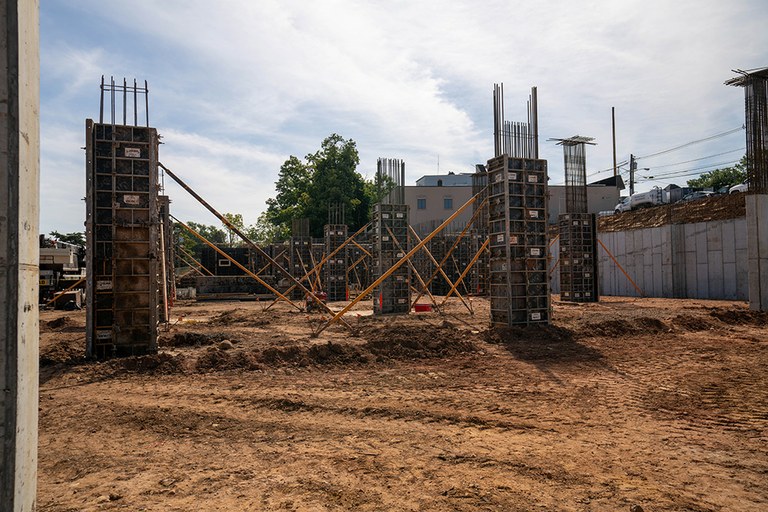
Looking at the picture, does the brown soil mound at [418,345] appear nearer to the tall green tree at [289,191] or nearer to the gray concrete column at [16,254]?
the gray concrete column at [16,254]

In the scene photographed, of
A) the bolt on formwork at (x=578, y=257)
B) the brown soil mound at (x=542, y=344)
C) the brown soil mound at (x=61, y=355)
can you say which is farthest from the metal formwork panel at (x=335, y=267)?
the brown soil mound at (x=61, y=355)

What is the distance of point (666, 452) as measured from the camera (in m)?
4.77

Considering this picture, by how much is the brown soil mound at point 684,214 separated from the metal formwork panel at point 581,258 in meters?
6.19

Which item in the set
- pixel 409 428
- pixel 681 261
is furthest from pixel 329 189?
pixel 409 428

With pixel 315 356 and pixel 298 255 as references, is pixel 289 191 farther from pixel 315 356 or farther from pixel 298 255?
pixel 315 356

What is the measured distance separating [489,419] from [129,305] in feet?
25.7

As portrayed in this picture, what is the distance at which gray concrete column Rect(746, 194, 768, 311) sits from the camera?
17.2 metres

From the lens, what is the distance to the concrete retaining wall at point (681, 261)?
24.1 metres

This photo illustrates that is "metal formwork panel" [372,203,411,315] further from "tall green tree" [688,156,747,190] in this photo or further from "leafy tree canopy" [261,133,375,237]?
"tall green tree" [688,156,747,190]

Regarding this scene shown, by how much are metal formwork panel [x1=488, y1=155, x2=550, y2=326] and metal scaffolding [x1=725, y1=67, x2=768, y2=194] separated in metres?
9.72

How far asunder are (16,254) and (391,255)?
1705 cm

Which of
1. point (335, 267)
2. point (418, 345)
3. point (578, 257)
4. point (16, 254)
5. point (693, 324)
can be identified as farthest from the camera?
point (335, 267)

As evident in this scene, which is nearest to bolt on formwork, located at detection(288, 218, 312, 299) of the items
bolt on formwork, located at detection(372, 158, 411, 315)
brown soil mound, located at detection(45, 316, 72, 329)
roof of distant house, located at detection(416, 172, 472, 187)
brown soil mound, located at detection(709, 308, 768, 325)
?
bolt on formwork, located at detection(372, 158, 411, 315)

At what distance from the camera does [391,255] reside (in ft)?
63.4
